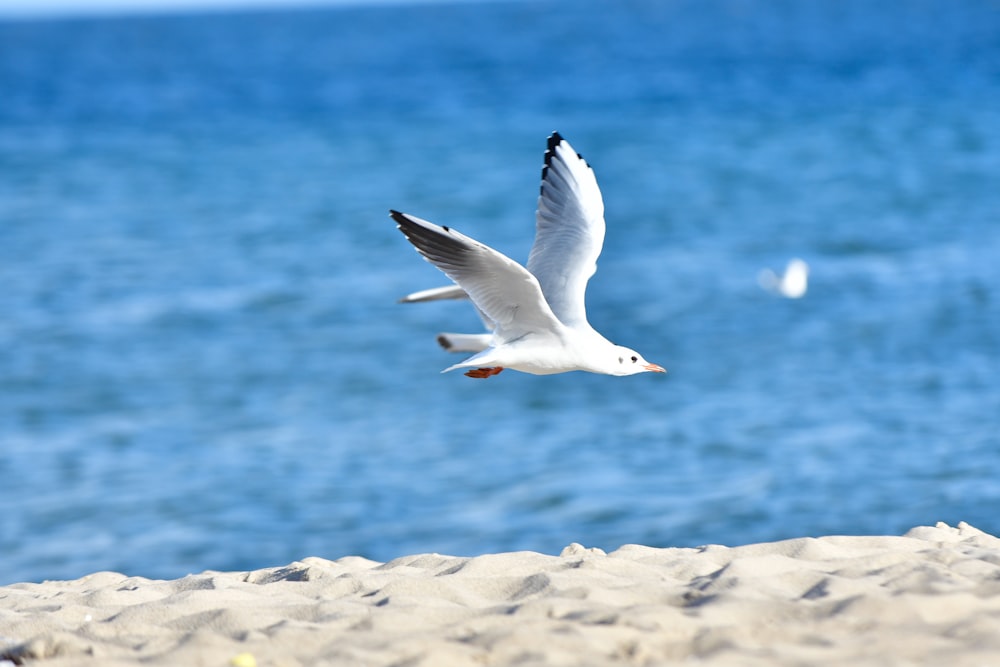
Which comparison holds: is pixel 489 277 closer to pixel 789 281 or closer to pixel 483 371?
pixel 483 371

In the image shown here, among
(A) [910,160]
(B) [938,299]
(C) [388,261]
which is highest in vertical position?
(A) [910,160]

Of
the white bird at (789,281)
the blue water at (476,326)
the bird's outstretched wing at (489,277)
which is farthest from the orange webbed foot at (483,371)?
the white bird at (789,281)

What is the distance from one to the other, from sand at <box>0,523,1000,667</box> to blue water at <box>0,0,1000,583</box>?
2.73 m

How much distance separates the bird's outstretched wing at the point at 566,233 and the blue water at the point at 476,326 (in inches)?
74.8

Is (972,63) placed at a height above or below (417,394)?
above

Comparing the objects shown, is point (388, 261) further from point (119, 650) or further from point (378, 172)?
point (119, 650)

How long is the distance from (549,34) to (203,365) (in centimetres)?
5247

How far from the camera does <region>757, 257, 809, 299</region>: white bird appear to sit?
44.3ft

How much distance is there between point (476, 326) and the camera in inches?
531

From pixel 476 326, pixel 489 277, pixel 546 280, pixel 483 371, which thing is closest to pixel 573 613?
pixel 489 277

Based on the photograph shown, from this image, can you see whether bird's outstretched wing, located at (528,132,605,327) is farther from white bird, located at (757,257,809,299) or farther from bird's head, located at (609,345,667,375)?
white bird, located at (757,257,809,299)

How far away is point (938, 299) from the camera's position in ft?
44.3

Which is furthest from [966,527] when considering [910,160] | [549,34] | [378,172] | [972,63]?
[549,34]

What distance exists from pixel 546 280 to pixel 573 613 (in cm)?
262
